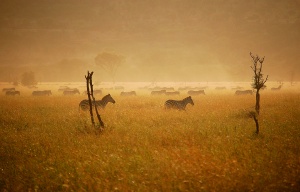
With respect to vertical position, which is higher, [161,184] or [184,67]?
[184,67]

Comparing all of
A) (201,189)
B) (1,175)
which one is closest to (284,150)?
(201,189)

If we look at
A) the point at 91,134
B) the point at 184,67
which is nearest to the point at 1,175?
the point at 91,134

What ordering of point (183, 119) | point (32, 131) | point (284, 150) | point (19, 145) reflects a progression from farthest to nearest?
point (183, 119)
point (32, 131)
point (19, 145)
point (284, 150)

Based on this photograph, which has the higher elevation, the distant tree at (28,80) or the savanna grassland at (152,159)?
the distant tree at (28,80)

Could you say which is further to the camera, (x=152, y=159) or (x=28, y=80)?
(x=28, y=80)

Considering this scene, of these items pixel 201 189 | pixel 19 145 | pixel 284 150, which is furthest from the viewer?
pixel 19 145

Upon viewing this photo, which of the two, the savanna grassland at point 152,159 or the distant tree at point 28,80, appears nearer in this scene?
the savanna grassland at point 152,159

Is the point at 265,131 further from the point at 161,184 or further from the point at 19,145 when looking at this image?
the point at 19,145

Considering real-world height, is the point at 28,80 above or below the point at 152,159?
above

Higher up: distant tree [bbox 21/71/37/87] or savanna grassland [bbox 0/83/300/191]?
distant tree [bbox 21/71/37/87]

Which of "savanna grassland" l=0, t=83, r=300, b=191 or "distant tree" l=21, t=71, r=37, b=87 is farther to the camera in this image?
"distant tree" l=21, t=71, r=37, b=87

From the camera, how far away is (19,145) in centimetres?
902

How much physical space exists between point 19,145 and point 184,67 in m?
154

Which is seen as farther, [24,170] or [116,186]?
[24,170]
